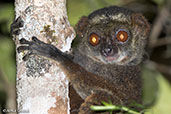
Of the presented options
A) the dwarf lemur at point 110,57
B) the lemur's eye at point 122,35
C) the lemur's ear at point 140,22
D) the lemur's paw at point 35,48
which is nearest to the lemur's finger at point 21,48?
the lemur's paw at point 35,48

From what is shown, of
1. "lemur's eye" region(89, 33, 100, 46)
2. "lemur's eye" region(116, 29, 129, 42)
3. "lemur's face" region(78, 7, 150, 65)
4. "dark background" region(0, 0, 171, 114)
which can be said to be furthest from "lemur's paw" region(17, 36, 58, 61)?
"dark background" region(0, 0, 171, 114)

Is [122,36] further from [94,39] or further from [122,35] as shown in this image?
[94,39]

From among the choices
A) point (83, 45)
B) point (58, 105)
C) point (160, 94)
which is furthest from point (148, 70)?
point (58, 105)

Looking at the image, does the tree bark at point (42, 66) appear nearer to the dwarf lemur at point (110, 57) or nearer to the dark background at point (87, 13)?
the dwarf lemur at point (110, 57)

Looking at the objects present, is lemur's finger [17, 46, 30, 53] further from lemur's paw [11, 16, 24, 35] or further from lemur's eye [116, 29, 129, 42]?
lemur's eye [116, 29, 129, 42]

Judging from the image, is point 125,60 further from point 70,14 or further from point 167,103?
point 70,14

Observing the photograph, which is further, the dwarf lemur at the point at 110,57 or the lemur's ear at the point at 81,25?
the lemur's ear at the point at 81,25

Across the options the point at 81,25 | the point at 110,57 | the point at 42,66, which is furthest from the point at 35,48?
the point at 81,25
